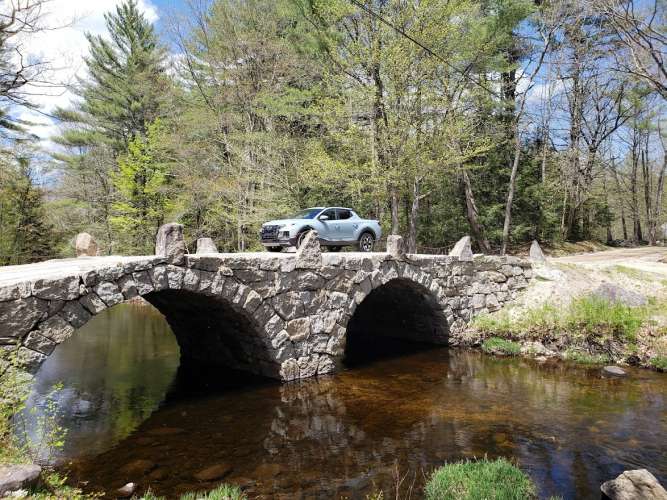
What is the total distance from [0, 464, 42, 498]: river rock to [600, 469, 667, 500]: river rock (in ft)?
19.1

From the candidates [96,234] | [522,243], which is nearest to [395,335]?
[522,243]

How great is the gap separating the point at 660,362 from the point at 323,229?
8.82m

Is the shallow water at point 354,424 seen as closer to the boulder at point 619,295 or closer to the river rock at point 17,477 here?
the river rock at point 17,477

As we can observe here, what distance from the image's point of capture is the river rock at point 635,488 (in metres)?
4.77

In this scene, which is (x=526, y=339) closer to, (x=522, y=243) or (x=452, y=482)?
(x=452, y=482)

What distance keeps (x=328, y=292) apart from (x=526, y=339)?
20.7 ft

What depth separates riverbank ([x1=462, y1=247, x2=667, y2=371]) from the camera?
37.9 feet

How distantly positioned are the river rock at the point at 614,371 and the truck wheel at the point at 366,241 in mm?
6870

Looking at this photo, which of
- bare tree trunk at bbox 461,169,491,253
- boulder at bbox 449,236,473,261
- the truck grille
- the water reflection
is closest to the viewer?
the water reflection

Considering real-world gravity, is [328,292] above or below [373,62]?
below

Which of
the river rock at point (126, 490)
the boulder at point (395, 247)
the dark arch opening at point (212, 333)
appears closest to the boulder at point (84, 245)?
the dark arch opening at point (212, 333)

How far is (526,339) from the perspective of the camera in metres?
12.8

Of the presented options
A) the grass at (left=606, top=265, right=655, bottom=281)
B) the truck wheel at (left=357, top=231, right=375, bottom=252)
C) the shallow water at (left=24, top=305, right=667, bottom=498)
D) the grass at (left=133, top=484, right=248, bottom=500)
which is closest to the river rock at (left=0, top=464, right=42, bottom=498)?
the grass at (left=133, top=484, right=248, bottom=500)

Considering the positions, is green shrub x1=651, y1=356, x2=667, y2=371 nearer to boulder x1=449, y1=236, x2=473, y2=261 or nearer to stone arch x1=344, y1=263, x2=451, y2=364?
stone arch x1=344, y1=263, x2=451, y2=364
